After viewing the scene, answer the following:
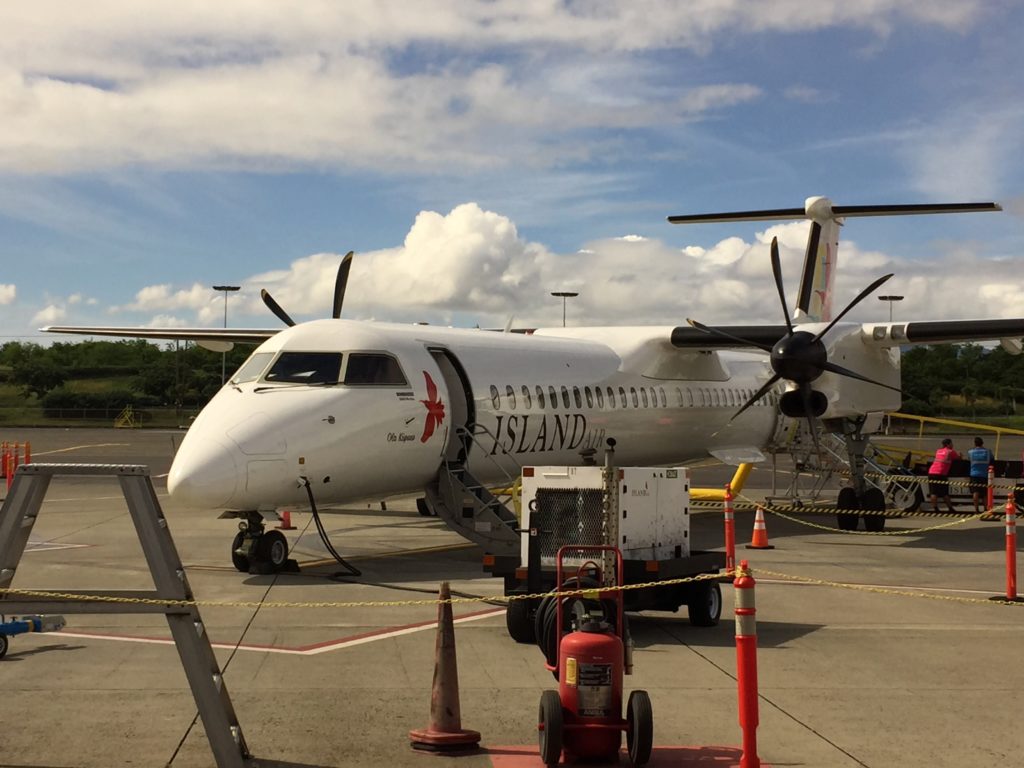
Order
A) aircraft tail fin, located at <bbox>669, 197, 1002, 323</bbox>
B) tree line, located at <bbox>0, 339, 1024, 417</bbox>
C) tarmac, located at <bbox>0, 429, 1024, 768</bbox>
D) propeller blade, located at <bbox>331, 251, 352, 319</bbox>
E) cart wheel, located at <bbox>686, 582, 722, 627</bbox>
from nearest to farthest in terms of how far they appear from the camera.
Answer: tarmac, located at <bbox>0, 429, 1024, 768</bbox> < cart wheel, located at <bbox>686, 582, 722, 627</bbox> < propeller blade, located at <bbox>331, 251, 352, 319</bbox> < aircraft tail fin, located at <bbox>669, 197, 1002, 323</bbox> < tree line, located at <bbox>0, 339, 1024, 417</bbox>

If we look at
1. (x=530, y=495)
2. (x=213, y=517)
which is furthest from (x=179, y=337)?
(x=530, y=495)

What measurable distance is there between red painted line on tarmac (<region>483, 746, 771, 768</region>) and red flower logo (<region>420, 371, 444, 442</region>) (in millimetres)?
8530

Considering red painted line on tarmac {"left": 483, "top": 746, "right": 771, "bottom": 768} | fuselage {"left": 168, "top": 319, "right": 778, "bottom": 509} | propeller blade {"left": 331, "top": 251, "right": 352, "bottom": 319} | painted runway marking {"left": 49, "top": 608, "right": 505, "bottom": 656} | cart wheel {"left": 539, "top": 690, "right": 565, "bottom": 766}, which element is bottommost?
painted runway marking {"left": 49, "top": 608, "right": 505, "bottom": 656}

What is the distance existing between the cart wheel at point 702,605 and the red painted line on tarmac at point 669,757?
3.87 m

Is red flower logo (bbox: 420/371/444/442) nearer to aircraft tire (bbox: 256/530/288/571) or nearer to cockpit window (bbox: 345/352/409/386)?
cockpit window (bbox: 345/352/409/386)

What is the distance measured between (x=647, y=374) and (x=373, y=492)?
751cm

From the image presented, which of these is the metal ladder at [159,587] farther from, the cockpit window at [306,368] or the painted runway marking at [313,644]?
the cockpit window at [306,368]

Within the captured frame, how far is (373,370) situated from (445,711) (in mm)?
8227

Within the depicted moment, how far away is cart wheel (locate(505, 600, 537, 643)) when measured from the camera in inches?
372

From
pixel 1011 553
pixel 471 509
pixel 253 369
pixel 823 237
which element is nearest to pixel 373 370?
pixel 253 369

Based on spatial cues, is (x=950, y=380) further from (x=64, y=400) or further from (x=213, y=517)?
(x=213, y=517)

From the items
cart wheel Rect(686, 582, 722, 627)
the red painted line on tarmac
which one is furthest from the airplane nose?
the red painted line on tarmac

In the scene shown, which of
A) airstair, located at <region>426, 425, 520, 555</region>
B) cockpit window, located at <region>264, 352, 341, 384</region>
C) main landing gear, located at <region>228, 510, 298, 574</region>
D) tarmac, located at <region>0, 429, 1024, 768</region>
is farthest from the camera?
airstair, located at <region>426, 425, 520, 555</region>

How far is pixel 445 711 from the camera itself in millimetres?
6441
